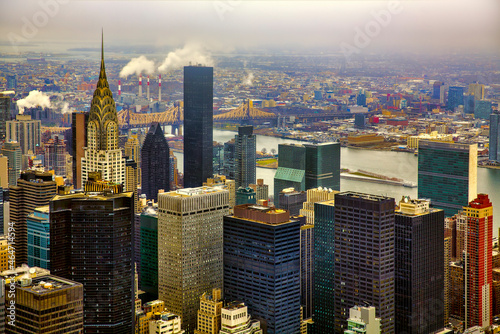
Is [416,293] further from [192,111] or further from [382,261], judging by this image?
[192,111]

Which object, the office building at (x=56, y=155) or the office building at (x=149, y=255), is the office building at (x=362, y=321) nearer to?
the office building at (x=149, y=255)

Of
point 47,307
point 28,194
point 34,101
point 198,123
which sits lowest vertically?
point 47,307

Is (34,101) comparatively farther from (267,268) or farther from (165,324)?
(267,268)

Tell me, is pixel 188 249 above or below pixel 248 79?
below

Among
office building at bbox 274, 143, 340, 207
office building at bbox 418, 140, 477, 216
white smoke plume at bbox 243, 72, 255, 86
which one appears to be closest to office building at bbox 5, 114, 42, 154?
white smoke plume at bbox 243, 72, 255, 86

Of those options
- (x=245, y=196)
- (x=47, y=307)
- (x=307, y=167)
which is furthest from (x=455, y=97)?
(x=47, y=307)

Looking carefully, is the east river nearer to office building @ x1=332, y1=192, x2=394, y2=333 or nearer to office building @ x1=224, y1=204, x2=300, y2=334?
office building @ x1=332, y1=192, x2=394, y2=333

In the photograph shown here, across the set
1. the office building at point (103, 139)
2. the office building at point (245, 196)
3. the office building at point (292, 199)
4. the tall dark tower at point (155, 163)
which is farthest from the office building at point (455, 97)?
the office building at point (103, 139)
